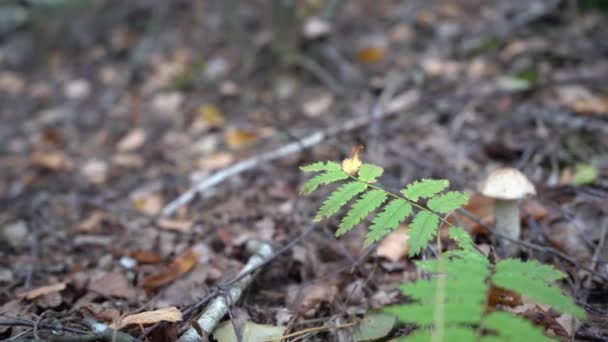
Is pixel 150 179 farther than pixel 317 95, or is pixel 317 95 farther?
pixel 317 95

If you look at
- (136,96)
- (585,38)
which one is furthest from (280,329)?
(136,96)

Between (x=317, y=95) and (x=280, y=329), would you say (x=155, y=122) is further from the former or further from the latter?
(x=280, y=329)

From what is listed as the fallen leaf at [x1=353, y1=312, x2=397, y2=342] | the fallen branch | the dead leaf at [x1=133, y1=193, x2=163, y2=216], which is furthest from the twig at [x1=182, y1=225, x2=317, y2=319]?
the dead leaf at [x1=133, y1=193, x2=163, y2=216]

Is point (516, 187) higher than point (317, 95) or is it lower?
lower

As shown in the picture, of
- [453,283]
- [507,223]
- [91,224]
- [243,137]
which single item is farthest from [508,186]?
[91,224]

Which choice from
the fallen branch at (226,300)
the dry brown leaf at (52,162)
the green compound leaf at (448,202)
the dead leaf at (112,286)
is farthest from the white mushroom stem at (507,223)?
the dry brown leaf at (52,162)

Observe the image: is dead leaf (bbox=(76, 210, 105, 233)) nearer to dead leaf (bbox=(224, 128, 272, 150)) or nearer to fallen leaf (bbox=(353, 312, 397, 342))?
dead leaf (bbox=(224, 128, 272, 150))
